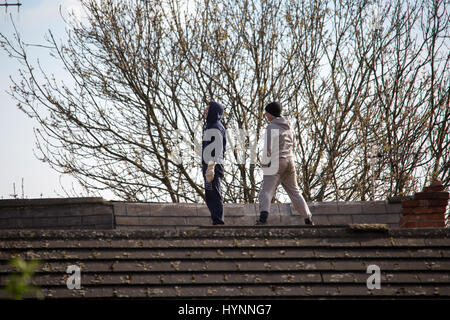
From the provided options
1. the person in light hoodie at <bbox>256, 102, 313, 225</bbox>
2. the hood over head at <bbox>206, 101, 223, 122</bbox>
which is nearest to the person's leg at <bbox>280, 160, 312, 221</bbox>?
the person in light hoodie at <bbox>256, 102, 313, 225</bbox>

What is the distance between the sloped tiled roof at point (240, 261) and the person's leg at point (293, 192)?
1263 mm

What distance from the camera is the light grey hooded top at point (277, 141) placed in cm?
825

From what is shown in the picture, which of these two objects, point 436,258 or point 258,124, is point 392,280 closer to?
point 436,258

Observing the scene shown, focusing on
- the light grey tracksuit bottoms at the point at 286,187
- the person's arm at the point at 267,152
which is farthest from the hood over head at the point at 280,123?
the light grey tracksuit bottoms at the point at 286,187

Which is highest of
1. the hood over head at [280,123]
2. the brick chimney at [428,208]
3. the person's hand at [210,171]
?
the hood over head at [280,123]

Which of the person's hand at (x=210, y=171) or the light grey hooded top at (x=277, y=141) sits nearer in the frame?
the person's hand at (x=210, y=171)

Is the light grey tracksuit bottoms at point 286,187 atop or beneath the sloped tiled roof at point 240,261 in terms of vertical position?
atop

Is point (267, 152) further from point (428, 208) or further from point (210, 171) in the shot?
point (428, 208)

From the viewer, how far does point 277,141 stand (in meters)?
8.26

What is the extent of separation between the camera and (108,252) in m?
6.38

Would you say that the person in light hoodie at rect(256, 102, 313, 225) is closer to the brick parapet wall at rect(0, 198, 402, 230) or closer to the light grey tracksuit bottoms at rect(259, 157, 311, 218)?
the light grey tracksuit bottoms at rect(259, 157, 311, 218)

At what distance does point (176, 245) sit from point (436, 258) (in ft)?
7.96

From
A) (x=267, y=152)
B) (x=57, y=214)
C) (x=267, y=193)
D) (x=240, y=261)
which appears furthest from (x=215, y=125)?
(x=57, y=214)

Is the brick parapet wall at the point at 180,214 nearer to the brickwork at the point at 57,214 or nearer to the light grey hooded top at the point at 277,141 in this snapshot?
the brickwork at the point at 57,214
